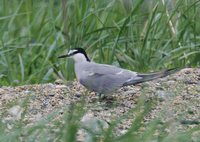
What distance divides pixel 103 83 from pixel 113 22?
6.58 feet

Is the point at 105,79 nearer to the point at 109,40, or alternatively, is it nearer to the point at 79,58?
the point at 79,58

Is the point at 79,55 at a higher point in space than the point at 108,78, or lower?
higher

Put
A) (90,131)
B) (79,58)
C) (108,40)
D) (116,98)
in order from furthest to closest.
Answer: (108,40), (79,58), (116,98), (90,131)

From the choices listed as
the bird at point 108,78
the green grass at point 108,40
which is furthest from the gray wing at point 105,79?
the green grass at point 108,40

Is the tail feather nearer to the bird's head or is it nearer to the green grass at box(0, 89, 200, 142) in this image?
the bird's head

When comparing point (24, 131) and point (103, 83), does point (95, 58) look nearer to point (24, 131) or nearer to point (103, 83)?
point (103, 83)

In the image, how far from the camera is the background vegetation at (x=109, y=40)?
24.2 ft

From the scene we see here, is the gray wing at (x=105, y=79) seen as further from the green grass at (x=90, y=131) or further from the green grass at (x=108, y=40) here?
the green grass at (x=90, y=131)

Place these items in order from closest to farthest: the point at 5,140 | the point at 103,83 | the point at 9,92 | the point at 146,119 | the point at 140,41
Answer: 1. the point at 5,140
2. the point at 146,119
3. the point at 103,83
4. the point at 9,92
5. the point at 140,41

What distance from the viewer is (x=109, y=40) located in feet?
25.3

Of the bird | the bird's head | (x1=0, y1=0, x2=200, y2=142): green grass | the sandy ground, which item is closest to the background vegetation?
(x1=0, y1=0, x2=200, y2=142): green grass

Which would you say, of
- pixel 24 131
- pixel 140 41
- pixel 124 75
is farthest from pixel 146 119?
pixel 140 41

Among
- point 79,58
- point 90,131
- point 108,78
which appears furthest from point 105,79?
point 90,131

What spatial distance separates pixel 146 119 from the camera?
17.6ft
